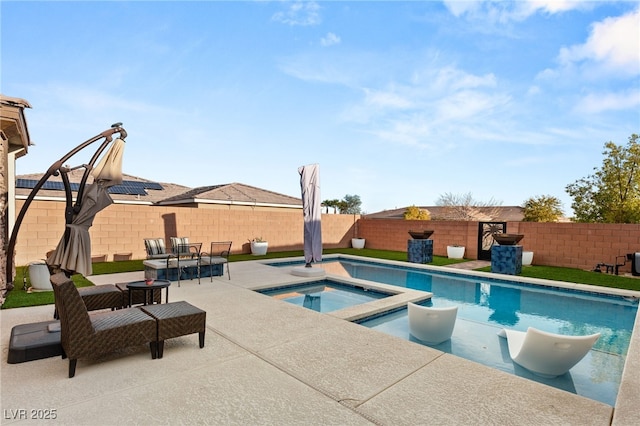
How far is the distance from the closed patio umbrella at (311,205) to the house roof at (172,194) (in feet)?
28.2

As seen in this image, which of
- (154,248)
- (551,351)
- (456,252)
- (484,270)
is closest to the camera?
(551,351)

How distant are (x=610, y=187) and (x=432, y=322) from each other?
1935cm

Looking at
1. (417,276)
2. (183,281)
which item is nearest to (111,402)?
(183,281)

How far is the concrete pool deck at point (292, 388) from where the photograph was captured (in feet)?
7.97

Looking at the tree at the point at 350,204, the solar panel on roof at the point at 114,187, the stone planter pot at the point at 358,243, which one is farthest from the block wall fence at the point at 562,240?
the tree at the point at 350,204

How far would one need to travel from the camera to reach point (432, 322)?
4613 millimetres

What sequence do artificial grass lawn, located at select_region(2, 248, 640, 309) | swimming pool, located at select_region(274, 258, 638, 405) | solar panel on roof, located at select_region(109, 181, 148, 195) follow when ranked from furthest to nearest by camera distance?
solar panel on roof, located at select_region(109, 181, 148, 195) → artificial grass lawn, located at select_region(2, 248, 640, 309) → swimming pool, located at select_region(274, 258, 638, 405)

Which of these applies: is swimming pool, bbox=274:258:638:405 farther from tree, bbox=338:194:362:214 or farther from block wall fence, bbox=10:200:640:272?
tree, bbox=338:194:362:214

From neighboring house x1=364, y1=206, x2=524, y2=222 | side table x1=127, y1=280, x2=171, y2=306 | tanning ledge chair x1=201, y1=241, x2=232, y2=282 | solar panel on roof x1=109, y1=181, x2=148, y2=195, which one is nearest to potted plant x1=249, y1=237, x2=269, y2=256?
tanning ledge chair x1=201, y1=241, x2=232, y2=282

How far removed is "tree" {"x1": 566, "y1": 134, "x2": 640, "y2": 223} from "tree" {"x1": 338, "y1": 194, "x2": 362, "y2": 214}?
31454mm

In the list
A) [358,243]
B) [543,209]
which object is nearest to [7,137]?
[358,243]

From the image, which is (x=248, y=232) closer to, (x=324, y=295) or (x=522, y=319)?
(x=324, y=295)

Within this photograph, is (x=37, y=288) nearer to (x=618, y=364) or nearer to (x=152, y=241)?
(x=152, y=241)

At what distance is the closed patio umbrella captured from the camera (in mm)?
8930
